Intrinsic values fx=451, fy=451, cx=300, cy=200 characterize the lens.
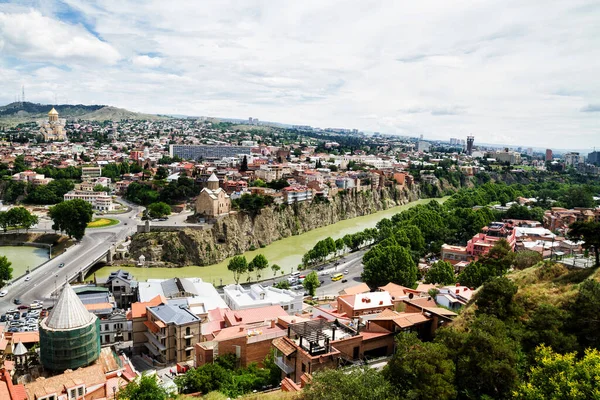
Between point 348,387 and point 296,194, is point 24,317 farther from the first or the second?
point 296,194

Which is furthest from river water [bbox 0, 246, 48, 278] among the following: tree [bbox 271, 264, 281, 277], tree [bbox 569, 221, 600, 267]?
tree [bbox 569, 221, 600, 267]

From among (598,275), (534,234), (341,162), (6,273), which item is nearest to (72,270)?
(6,273)

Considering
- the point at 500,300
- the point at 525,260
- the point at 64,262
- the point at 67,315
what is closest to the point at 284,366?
the point at 500,300

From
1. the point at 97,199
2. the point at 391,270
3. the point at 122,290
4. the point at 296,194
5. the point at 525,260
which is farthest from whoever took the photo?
the point at 97,199

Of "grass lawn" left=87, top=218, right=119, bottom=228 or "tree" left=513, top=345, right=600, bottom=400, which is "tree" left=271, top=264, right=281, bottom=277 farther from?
"tree" left=513, top=345, right=600, bottom=400

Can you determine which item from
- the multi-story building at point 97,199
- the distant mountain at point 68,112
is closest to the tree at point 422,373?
the multi-story building at point 97,199

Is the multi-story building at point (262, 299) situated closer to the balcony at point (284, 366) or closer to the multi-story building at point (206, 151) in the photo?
the balcony at point (284, 366)

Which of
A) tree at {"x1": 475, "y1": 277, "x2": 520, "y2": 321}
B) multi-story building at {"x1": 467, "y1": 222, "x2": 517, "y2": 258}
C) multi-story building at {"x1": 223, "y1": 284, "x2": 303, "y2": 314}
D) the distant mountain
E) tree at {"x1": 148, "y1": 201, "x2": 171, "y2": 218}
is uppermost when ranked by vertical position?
the distant mountain
